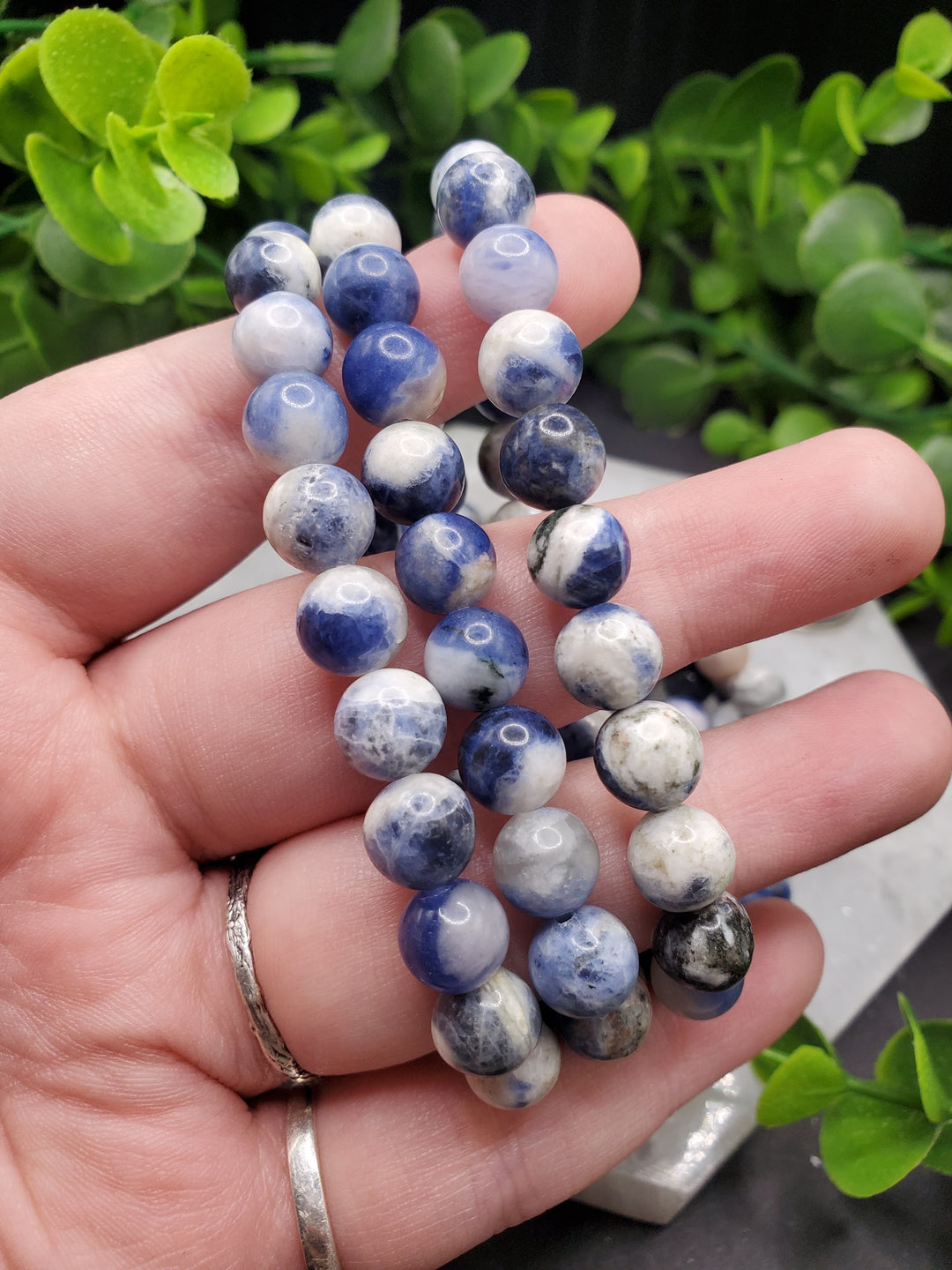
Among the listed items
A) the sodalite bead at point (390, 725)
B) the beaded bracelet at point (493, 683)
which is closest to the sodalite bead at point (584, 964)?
the beaded bracelet at point (493, 683)

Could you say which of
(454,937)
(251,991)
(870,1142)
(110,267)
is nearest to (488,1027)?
(454,937)

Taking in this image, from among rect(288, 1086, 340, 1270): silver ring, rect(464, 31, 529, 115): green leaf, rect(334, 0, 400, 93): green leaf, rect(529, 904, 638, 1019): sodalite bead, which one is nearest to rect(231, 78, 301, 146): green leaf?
rect(334, 0, 400, 93): green leaf

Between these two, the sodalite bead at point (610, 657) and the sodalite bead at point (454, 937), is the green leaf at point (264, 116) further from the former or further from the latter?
the sodalite bead at point (454, 937)

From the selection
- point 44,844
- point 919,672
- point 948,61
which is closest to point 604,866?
point 44,844

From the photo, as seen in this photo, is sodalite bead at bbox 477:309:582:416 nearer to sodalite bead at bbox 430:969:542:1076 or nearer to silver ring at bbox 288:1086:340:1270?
sodalite bead at bbox 430:969:542:1076

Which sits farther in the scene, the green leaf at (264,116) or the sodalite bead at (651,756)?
the green leaf at (264,116)

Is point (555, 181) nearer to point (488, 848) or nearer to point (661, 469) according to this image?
point (661, 469)
